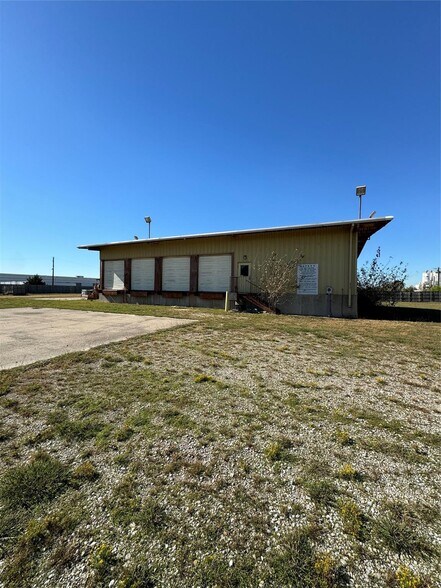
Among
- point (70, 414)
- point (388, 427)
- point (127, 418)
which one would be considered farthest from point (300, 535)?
point (70, 414)

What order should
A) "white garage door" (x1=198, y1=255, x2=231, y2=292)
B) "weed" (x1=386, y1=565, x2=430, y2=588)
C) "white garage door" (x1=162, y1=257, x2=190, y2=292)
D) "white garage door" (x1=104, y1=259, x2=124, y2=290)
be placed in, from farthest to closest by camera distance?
1. "white garage door" (x1=104, y1=259, x2=124, y2=290)
2. "white garage door" (x1=162, y1=257, x2=190, y2=292)
3. "white garage door" (x1=198, y1=255, x2=231, y2=292)
4. "weed" (x1=386, y1=565, x2=430, y2=588)

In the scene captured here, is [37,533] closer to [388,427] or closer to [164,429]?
[164,429]

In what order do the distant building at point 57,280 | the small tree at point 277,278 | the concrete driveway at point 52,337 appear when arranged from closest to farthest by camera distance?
the concrete driveway at point 52,337 < the small tree at point 277,278 < the distant building at point 57,280

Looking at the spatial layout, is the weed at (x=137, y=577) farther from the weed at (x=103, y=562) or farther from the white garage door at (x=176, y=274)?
the white garage door at (x=176, y=274)

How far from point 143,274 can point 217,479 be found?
62.3 feet

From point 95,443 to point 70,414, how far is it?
27.2 inches

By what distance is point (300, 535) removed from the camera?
1.56 metres

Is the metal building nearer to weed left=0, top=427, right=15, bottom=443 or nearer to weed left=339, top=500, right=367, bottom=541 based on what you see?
weed left=339, top=500, right=367, bottom=541

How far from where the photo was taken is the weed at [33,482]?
181cm

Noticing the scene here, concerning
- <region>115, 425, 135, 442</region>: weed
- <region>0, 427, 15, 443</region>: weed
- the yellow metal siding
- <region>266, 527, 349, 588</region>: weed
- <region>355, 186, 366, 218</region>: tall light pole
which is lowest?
<region>266, 527, 349, 588</region>: weed

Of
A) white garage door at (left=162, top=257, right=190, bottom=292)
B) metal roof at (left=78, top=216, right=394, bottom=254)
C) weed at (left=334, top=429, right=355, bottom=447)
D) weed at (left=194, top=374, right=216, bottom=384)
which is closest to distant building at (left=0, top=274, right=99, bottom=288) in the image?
white garage door at (left=162, top=257, right=190, bottom=292)

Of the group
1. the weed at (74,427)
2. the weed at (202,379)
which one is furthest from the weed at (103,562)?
the weed at (202,379)

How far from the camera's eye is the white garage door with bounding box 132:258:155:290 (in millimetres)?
19547

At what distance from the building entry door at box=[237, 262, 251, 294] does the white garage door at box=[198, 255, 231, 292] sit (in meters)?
0.74
